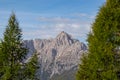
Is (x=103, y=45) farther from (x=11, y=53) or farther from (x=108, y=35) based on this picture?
(x=11, y=53)

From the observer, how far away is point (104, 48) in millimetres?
25469

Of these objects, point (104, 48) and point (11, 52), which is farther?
point (11, 52)

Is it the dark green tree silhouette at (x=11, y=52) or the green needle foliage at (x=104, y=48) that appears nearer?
the green needle foliage at (x=104, y=48)

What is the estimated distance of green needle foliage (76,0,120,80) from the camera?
25219 millimetres

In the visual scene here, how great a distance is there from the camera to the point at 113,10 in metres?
26.5

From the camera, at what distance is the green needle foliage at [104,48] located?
82.7 ft

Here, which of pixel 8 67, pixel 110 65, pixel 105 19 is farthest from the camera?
pixel 8 67

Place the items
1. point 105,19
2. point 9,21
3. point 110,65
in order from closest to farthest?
1. point 110,65
2. point 105,19
3. point 9,21

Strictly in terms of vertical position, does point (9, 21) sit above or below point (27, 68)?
above

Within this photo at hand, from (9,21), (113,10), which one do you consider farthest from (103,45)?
(9,21)

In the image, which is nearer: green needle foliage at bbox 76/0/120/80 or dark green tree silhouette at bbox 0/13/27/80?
green needle foliage at bbox 76/0/120/80


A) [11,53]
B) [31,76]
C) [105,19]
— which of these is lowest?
[31,76]

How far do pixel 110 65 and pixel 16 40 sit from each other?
12.7 metres

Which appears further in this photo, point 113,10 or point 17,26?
point 17,26
